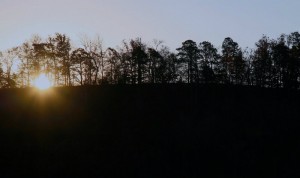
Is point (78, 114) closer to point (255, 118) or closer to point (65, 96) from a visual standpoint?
point (65, 96)

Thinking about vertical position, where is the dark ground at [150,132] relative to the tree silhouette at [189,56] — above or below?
below

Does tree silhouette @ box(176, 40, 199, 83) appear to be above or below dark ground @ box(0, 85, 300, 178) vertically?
above

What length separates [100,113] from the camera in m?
61.4

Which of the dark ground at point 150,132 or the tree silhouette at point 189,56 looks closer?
the dark ground at point 150,132

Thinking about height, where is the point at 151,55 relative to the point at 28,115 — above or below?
above

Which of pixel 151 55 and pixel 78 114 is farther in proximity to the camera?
pixel 151 55

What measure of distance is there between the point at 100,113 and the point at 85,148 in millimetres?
9979

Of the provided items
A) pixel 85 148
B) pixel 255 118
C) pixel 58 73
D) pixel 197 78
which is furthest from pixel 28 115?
pixel 197 78

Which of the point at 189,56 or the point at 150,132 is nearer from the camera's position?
the point at 150,132

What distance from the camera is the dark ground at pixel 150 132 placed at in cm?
4969

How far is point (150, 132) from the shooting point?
5778cm

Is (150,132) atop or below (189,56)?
below

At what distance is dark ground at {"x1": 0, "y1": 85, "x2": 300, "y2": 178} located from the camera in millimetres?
49688

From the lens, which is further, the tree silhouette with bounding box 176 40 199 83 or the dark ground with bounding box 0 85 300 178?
the tree silhouette with bounding box 176 40 199 83
